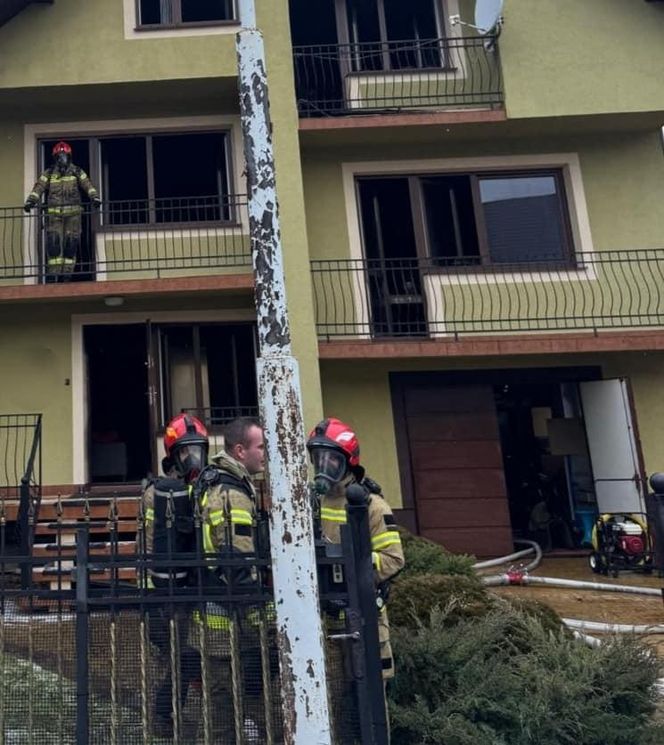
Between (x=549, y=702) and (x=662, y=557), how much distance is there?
3.54 ft

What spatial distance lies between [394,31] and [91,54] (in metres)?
4.93

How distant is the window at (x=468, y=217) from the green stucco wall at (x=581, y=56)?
1212mm

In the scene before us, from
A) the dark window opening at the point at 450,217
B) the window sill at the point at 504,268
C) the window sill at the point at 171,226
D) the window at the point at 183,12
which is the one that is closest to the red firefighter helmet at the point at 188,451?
the window sill at the point at 171,226

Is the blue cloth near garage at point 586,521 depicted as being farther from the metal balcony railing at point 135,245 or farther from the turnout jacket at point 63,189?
the turnout jacket at point 63,189

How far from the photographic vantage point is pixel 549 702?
3389mm

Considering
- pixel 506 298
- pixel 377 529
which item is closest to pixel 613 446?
pixel 506 298

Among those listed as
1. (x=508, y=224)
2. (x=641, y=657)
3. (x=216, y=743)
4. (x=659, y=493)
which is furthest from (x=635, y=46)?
(x=216, y=743)

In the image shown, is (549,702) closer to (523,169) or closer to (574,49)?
(523,169)

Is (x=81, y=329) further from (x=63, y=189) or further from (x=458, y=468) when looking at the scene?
(x=458, y=468)

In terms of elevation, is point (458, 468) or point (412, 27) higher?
point (412, 27)

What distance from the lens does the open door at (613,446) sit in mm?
9539

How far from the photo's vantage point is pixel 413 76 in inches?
412

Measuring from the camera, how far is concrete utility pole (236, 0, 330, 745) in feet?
8.61

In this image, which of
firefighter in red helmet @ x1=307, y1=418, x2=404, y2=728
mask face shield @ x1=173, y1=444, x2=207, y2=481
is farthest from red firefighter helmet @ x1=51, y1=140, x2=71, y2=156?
firefighter in red helmet @ x1=307, y1=418, x2=404, y2=728
